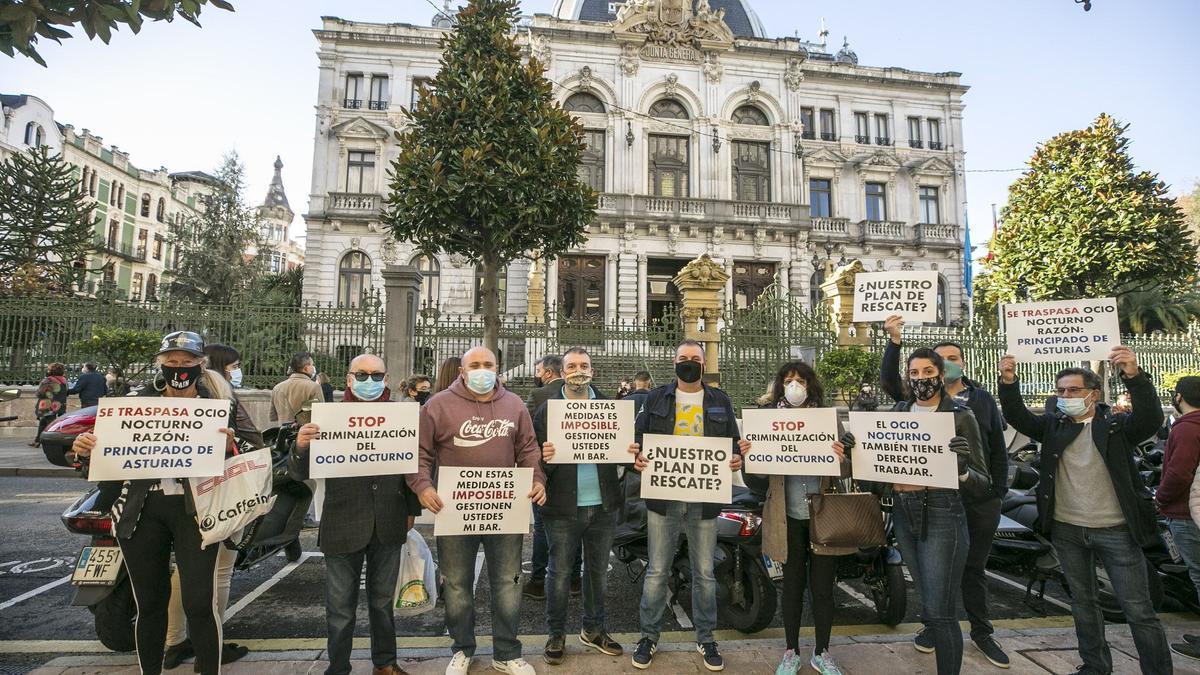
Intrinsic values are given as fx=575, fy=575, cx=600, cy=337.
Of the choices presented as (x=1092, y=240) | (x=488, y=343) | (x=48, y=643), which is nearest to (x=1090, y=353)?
(x=48, y=643)

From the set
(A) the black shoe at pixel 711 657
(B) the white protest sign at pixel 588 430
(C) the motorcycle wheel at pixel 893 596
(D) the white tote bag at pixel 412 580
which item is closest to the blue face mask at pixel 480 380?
(B) the white protest sign at pixel 588 430

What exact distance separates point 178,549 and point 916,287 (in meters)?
6.40

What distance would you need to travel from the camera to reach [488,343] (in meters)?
11.7

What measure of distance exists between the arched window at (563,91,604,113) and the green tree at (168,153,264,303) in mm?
18492

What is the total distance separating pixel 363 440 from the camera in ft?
11.9

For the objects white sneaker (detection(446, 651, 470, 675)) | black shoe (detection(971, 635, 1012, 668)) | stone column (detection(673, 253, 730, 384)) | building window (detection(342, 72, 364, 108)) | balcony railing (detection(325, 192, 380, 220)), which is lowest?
black shoe (detection(971, 635, 1012, 668))

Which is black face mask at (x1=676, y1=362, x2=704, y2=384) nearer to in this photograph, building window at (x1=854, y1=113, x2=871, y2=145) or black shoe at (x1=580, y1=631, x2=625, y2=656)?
black shoe at (x1=580, y1=631, x2=625, y2=656)

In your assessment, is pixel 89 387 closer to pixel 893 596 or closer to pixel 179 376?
pixel 179 376

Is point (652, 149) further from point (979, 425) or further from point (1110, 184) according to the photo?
point (979, 425)

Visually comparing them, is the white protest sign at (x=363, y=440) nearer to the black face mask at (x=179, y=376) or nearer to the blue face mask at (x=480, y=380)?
the blue face mask at (x=480, y=380)

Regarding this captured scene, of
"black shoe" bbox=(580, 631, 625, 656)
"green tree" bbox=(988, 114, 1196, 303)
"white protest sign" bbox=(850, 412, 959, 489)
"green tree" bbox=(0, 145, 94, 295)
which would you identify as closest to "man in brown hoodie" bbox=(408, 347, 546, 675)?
"black shoe" bbox=(580, 631, 625, 656)

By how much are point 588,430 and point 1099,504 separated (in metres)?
3.36

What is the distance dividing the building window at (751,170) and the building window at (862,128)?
695 centimetres

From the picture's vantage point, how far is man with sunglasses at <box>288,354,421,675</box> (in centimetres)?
354
